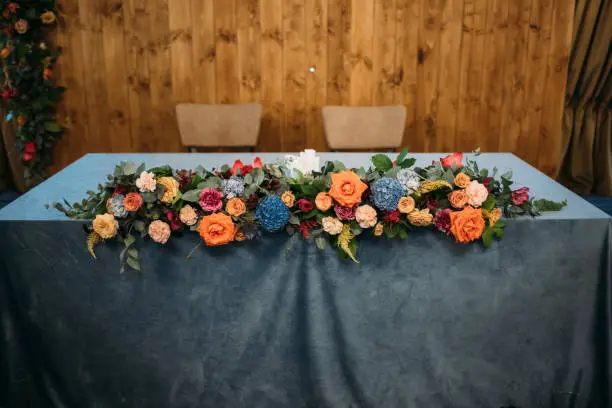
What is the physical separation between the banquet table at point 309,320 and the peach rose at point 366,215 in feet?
0.33

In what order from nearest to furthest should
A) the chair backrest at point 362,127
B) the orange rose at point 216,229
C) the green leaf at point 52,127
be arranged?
the orange rose at point 216,229 < the chair backrest at point 362,127 < the green leaf at point 52,127

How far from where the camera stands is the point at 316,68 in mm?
3723

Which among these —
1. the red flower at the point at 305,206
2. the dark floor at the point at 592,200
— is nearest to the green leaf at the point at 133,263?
the red flower at the point at 305,206

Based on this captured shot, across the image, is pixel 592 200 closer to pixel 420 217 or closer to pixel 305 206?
pixel 420 217

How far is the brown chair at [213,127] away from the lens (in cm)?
335

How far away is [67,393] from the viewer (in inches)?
74.4

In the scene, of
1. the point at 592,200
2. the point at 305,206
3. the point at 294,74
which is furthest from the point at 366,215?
the point at 592,200

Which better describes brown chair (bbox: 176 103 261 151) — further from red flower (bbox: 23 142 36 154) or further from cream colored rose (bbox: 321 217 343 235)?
cream colored rose (bbox: 321 217 343 235)

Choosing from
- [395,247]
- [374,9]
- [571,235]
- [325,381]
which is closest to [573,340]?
[571,235]

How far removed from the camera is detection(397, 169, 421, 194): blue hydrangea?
1749mm

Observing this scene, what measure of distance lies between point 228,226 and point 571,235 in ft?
3.09

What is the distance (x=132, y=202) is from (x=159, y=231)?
10 centimetres

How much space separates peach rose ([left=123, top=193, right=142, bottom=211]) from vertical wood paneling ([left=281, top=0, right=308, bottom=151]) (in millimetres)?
2170

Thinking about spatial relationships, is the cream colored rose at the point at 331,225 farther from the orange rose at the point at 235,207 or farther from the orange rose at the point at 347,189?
the orange rose at the point at 235,207
